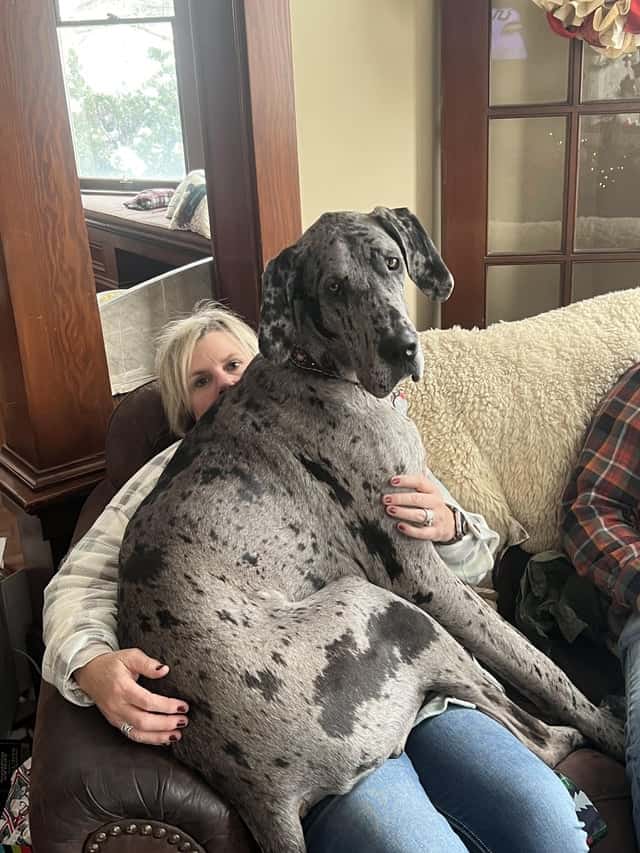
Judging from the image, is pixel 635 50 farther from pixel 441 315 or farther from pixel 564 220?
pixel 441 315

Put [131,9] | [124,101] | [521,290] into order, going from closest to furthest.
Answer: [131,9], [124,101], [521,290]

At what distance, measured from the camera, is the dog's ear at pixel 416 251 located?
1343mm

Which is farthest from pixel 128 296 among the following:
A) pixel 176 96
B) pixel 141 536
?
pixel 141 536

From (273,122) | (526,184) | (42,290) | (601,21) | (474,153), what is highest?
(601,21)

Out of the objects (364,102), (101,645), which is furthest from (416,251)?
(364,102)

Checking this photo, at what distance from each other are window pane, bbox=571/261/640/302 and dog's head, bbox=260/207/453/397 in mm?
1549

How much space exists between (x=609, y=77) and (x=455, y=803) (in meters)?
2.12

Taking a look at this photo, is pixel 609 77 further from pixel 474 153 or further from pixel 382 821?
pixel 382 821

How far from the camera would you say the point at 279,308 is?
1.32 metres

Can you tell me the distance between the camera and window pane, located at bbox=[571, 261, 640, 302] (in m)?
2.76

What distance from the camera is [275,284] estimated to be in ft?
4.32

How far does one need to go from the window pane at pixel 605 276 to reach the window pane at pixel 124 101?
4.17ft

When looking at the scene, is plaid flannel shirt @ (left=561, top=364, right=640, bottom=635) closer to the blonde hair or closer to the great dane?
the great dane

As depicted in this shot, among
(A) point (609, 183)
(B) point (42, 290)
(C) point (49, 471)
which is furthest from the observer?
(A) point (609, 183)
